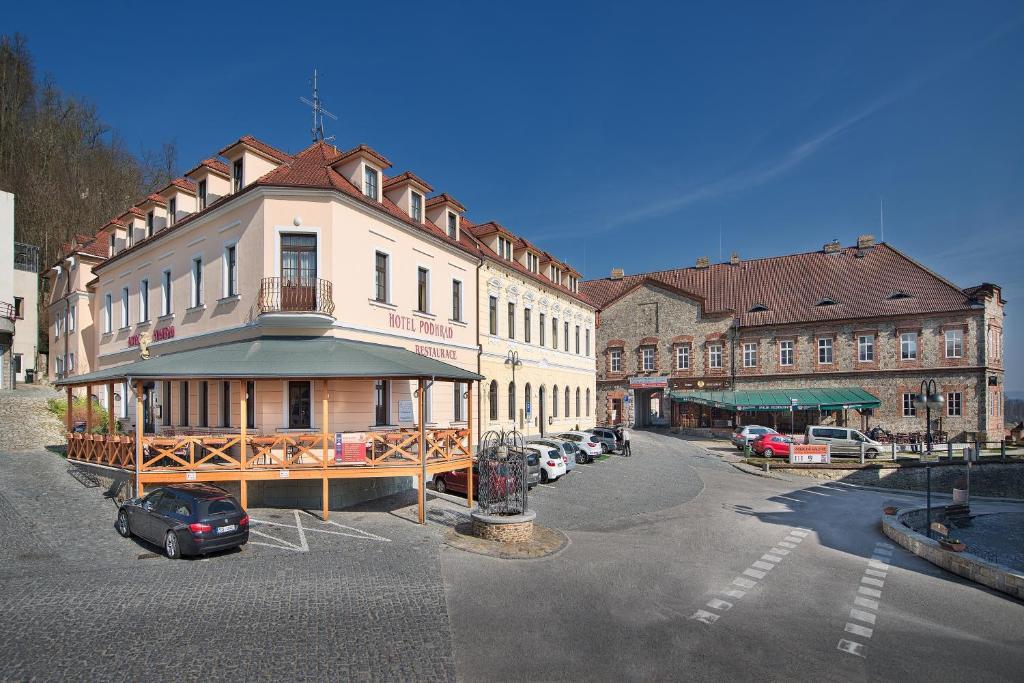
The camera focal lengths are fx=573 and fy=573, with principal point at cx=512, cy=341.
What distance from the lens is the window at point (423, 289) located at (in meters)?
22.4

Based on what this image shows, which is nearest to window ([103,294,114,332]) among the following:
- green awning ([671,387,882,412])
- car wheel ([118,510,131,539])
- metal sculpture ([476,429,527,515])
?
car wheel ([118,510,131,539])

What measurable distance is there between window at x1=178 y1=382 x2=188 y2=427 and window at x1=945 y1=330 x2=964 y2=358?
47.0 m

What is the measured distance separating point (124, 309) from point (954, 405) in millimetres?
50779

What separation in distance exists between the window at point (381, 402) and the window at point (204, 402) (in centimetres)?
603

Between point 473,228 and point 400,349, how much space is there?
13.5 m

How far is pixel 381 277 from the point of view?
20.4 m

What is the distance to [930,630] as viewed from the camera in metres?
9.52

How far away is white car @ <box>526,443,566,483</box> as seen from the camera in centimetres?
2284

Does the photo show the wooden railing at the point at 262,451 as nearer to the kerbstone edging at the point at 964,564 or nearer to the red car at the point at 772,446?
the kerbstone edging at the point at 964,564

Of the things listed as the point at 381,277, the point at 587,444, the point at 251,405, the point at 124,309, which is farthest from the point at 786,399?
the point at 124,309

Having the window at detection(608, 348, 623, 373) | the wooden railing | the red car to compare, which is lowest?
the red car

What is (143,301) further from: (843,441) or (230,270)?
(843,441)

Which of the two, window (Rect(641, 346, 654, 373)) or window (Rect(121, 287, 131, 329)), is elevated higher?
window (Rect(121, 287, 131, 329))

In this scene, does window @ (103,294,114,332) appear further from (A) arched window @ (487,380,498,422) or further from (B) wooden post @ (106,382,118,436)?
(A) arched window @ (487,380,498,422)
